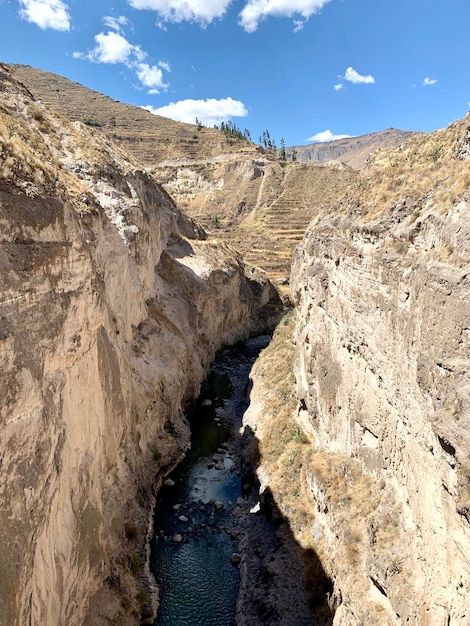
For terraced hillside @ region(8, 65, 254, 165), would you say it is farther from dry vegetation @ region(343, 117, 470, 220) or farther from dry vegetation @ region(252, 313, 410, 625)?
dry vegetation @ region(252, 313, 410, 625)

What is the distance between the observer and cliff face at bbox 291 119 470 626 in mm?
9250

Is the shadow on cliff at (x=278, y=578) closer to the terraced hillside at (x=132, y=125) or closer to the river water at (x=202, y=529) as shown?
the river water at (x=202, y=529)

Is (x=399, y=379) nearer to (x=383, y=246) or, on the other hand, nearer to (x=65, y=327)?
(x=383, y=246)

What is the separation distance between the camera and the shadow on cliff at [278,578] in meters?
15.0

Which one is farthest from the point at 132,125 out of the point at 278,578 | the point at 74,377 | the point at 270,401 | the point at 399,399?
the point at 399,399

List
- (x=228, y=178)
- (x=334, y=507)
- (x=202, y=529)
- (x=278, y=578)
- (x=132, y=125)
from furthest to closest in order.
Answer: (x=132, y=125)
(x=228, y=178)
(x=202, y=529)
(x=278, y=578)
(x=334, y=507)

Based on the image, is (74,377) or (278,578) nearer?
(74,377)

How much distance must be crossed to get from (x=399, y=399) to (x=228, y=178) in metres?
85.6

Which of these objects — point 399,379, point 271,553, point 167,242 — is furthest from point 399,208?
point 167,242

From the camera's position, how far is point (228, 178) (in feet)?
303

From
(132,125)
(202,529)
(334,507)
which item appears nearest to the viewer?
(334,507)

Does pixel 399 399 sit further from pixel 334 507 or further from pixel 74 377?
pixel 74 377

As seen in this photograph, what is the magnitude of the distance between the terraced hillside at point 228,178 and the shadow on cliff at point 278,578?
44161 mm

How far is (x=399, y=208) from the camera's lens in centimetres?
1488
